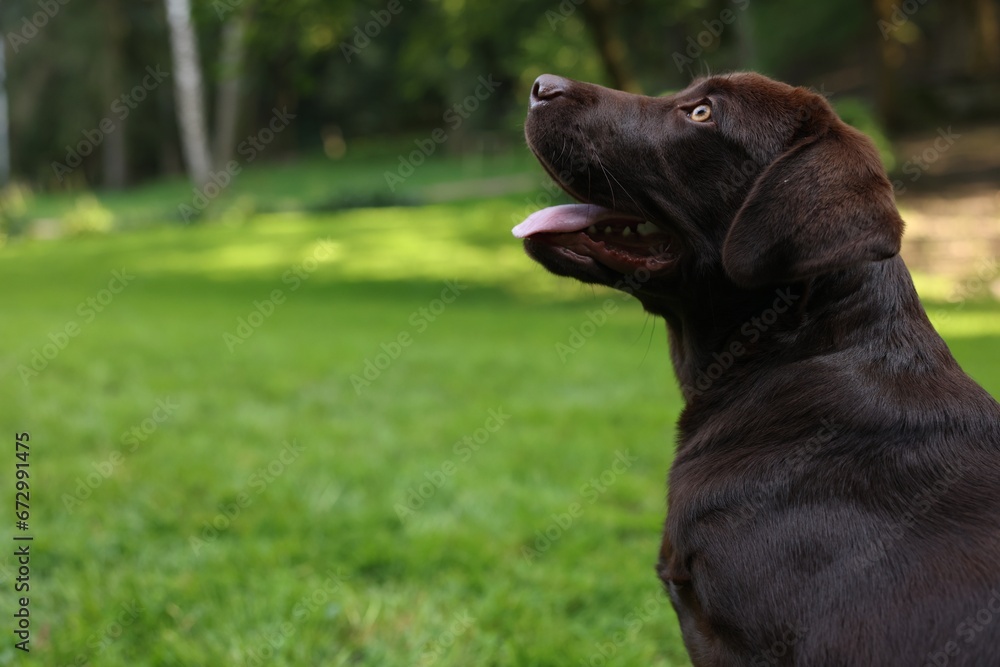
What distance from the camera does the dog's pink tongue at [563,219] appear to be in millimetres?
2568

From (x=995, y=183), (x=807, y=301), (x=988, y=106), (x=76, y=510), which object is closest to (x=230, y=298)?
(x=76, y=510)

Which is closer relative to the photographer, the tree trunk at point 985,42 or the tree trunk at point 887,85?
the tree trunk at point 887,85

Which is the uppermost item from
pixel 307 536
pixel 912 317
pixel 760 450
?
pixel 912 317

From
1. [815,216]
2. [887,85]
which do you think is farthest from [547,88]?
Answer: [887,85]

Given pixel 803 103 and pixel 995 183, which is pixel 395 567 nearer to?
pixel 803 103

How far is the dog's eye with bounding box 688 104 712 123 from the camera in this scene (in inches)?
96.5

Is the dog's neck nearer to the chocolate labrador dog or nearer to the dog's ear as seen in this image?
the chocolate labrador dog

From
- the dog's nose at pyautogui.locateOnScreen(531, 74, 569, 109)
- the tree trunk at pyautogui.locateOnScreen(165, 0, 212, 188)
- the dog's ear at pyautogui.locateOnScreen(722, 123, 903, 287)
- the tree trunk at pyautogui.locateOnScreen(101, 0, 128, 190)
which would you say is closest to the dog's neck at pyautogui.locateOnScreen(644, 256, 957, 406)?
the dog's ear at pyautogui.locateOnScreen(722, 123, 903, 287)

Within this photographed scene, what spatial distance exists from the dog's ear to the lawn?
→ 160cm

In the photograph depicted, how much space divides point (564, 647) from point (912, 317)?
1.64 m

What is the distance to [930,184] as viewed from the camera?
16047 mm

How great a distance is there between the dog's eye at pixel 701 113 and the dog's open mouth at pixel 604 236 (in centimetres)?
33

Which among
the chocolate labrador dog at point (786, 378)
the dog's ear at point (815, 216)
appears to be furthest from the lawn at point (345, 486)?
the dog's ear at point (815, 216)

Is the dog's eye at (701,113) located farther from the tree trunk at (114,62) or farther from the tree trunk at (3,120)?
the tree trunk at (114,62)
